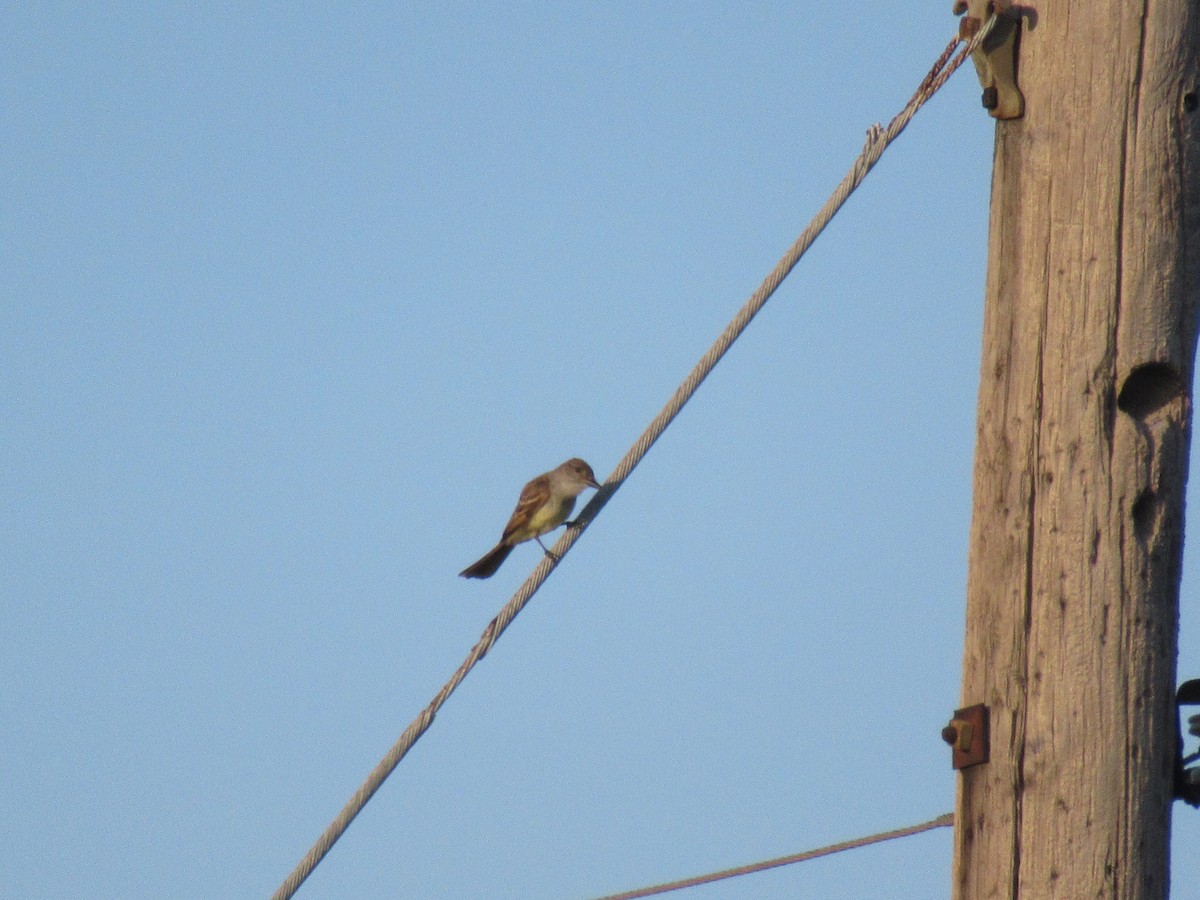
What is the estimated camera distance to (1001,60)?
3973 millimetres

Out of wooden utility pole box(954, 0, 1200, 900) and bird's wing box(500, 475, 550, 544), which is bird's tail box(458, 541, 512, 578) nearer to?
bird's wing box(500, 475, 550, 544)

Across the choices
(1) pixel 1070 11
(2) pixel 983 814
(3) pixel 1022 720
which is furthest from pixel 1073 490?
(1) pixel 1070 11

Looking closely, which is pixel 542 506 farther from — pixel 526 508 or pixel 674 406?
pixel 674 406

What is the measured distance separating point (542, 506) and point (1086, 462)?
7.03 m

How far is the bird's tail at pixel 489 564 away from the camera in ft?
32.0

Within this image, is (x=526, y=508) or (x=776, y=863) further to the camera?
(x=526, y=508)

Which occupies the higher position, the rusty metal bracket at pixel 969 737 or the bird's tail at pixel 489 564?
the bird's tail at pixel 489 564

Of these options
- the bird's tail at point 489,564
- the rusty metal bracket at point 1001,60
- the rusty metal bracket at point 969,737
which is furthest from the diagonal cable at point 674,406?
the bird's tail at point 489,564

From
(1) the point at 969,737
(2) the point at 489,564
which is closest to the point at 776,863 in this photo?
(1) the point at 969,737

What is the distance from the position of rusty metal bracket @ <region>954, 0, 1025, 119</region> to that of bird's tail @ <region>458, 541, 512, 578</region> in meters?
6.33

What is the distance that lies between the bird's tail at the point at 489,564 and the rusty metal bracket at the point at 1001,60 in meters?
6.33

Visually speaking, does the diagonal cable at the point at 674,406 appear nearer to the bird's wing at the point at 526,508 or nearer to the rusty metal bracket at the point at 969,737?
the rusty metal bracket at the point at 969,737

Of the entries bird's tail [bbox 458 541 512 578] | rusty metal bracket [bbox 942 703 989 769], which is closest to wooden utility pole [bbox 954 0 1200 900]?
rusty metal bracket [bbox 942 703 989 769]

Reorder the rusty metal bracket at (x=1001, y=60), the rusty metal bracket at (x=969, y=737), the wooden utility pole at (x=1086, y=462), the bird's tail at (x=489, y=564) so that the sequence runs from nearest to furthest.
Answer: the wooden utility pole at (x=1086, y=462), the rusty metal bracket at (x=969, y=737), the rusty metal bracket at (x=1001, y=60), the bird's tail at (x=489, y=564)
